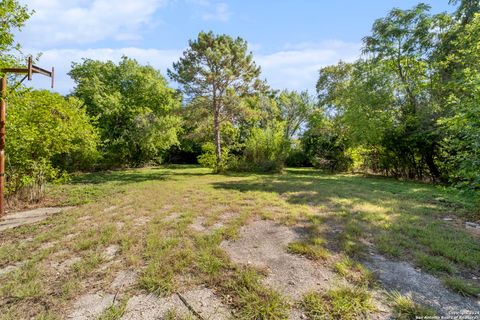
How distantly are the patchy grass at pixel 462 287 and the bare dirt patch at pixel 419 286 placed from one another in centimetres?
6

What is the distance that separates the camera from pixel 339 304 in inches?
68.5

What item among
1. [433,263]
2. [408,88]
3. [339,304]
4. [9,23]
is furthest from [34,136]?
[408,88]

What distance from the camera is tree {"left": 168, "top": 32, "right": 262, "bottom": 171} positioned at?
32.1 feet

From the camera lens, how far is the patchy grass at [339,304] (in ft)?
5.43

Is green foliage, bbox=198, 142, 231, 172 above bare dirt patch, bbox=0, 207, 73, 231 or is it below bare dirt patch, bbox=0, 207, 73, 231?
above

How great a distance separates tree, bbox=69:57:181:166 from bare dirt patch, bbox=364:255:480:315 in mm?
12125

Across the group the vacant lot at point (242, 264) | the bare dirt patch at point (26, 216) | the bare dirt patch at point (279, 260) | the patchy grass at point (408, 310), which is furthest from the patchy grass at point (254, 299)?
the bare dirt patch at point (26, 216)

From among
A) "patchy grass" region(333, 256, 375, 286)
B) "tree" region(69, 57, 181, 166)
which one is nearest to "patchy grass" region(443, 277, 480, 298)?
"patchy grass" region(333, 256, 375, 286)

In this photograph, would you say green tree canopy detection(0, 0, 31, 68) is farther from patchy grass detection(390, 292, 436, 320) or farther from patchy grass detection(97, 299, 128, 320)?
patchy grass detection(390, 292, 436, 320)

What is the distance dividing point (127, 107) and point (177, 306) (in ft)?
50.6

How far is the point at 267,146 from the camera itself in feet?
40.2

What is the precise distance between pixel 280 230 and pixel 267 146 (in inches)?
358

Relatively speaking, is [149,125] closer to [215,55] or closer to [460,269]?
[215,55]

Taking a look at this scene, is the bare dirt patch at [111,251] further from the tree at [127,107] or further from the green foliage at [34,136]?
the tree at [127,107]
